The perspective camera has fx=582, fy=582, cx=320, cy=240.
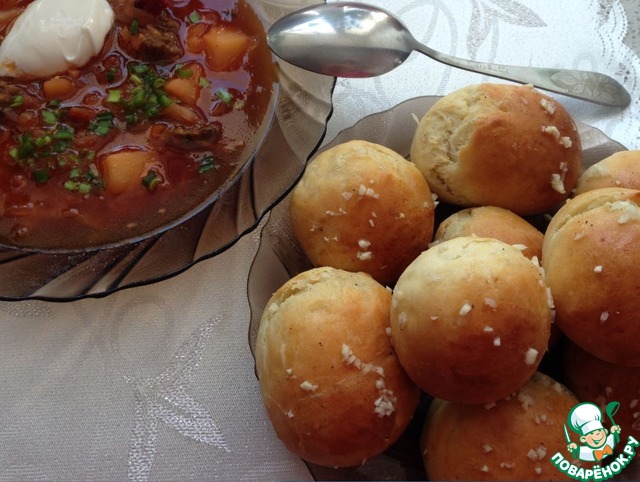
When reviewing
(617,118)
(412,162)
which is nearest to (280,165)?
(412,162)

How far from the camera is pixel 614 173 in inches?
54.5

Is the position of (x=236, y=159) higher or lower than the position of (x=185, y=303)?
higher

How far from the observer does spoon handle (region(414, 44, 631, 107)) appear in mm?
1791

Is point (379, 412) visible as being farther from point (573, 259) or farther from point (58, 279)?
point (58, 279)

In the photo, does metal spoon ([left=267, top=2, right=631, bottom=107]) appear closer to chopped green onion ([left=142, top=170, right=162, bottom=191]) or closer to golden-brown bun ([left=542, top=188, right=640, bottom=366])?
chopped green onion ([left=142, top=170, right=162, bottom=191])

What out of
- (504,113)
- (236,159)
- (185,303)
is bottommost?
(185,303)

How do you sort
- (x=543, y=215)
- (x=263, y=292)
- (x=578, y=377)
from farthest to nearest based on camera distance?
(x=543, y=215) < (x=263, y=292) < (x=578, y=377)

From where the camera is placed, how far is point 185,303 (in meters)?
1.57

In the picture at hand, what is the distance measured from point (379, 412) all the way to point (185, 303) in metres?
0.65

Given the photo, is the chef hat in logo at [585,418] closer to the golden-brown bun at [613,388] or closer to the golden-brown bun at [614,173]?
the golden-brown bun at [613,388]

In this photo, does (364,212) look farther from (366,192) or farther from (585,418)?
(585,418)

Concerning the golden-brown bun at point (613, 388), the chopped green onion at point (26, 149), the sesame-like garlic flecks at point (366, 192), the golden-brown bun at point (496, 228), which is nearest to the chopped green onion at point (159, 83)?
the chopped green onion at point (26, 149)

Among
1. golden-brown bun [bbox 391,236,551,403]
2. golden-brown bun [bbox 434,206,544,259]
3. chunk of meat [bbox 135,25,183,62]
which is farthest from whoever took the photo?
chunk of meat [bbox 135,25,183,62]

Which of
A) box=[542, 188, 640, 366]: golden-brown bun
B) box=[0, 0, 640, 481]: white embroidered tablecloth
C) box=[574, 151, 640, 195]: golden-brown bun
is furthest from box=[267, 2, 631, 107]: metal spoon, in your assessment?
box=[542, 188, 640, 366]: golden-brown bun
